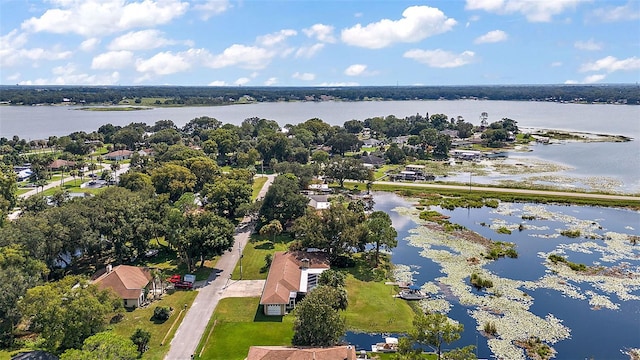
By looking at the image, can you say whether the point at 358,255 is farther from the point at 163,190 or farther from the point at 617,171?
the point at 617,171

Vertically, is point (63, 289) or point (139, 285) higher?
point (63, 289)

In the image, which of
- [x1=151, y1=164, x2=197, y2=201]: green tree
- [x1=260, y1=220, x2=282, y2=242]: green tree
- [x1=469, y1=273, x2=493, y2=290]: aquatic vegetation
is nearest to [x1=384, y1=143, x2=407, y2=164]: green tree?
[x1=151, y1=164, x2=197, y2=201]: green tree

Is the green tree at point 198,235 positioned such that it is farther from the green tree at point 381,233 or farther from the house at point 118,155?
the house at point 118,155

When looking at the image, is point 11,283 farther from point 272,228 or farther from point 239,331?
point 272,228

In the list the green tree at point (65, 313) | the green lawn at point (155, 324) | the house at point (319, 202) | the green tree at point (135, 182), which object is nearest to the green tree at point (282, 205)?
the house at point (319, 202)

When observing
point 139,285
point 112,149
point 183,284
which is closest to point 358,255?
point 183,284

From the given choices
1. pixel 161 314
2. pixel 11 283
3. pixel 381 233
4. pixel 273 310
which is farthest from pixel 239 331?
pixel 381 233

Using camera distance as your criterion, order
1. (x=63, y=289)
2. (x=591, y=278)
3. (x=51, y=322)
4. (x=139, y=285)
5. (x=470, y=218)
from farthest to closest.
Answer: (x=470, y=218)
(x=591, y=278)
(x=139, y=285)
(x=63, y=289)
(x=51, y=322)
